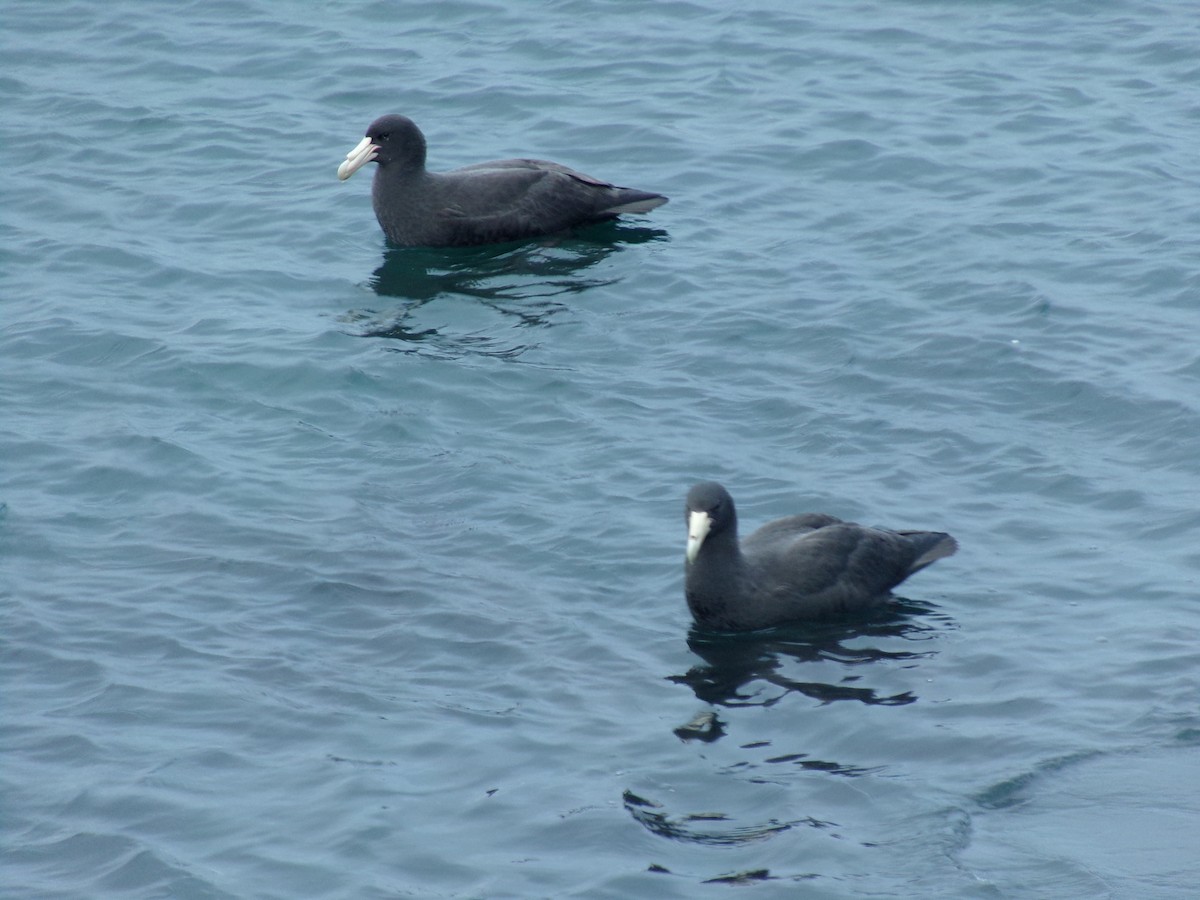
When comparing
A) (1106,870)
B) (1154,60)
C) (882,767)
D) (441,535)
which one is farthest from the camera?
(1154,60)

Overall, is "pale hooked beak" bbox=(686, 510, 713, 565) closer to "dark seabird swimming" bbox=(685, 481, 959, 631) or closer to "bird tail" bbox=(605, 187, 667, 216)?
"dark seabird swimming" bbox=(685, 481, 959, 631)

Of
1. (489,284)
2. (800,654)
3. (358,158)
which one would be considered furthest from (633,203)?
(800,654)

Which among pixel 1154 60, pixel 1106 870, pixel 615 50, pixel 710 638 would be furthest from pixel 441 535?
pixel 1154 60

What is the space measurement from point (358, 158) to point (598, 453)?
4815 mm

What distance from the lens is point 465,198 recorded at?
15227mm

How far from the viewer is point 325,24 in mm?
20125

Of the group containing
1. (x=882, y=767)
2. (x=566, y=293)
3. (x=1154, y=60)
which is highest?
(x=1154, y=60)

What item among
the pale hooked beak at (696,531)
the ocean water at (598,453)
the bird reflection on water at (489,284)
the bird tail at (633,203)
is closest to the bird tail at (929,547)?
the ocean water at (598,453)

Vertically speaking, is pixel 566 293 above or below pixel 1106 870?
above

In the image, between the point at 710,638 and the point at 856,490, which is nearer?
the point at 710,638

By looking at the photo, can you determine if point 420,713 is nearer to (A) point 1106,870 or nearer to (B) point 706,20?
(A) point 1106,870

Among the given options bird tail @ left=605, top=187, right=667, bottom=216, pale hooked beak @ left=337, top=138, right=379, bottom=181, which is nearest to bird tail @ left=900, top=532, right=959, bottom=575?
bird tail @ left=605, top=187, right=667, bottom=216

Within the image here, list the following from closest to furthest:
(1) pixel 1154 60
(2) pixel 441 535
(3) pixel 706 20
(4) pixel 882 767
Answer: (4) pixel 882 767, (2) pixel 441 535, (1) pixel 1154 60, (3) pixel 706 20

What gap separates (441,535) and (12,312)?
5.02 m
